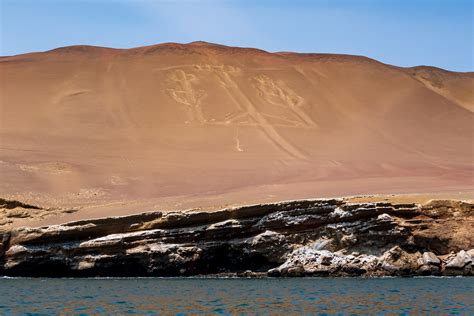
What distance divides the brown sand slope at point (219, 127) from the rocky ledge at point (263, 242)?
516cm

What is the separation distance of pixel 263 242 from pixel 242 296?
984 centimetres

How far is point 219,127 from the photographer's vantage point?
79.7m

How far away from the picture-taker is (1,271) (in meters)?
43.2

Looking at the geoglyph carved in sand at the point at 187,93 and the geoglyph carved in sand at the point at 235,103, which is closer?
the geoglyph carved in sand at the point at 235,103

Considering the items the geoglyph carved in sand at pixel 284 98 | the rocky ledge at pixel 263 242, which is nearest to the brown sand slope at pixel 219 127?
the geoglyph carved in sand at pixel 284 98

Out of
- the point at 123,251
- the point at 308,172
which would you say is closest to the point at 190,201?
the point at 123,251

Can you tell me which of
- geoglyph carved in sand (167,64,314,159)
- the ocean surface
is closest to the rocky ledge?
the ocean surface

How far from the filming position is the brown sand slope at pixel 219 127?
197 ft

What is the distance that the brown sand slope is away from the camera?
2368 inches

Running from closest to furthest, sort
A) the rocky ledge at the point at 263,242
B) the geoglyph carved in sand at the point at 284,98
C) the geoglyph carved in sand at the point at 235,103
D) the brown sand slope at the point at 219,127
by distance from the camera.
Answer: the rocky ledge at the point at 263,242
the brown sand slope at the point at 219,127
the geoglyph carved in sand at the point at 235,103
the geoglyph carved in sand at the point at 284,98

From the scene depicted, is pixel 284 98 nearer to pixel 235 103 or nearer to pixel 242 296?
pixel 235 103

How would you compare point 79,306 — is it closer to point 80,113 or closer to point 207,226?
point 207,226

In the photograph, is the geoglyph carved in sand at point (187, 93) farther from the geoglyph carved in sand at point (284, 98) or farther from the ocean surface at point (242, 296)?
the ocean surface at point (242, 296)

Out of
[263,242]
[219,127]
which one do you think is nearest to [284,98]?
[219,127]
